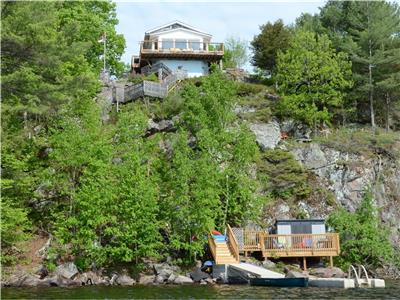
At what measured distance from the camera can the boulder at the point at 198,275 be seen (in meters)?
26.4

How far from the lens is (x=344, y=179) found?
3475cm

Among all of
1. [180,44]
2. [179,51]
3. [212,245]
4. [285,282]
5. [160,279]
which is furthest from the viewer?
[180,44]

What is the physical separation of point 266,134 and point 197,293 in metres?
18.9

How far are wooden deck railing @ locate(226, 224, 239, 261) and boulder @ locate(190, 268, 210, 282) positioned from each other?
2152 mm

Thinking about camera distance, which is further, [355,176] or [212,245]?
[355,176]

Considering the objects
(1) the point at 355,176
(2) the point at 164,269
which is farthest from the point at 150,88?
(2) the point at 164,269

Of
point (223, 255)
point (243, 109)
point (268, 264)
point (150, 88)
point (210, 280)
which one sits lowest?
point (210, 280)

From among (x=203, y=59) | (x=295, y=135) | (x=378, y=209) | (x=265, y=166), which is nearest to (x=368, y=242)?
(x=378, y=209)

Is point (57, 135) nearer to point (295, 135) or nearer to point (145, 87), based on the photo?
point (145, 87)

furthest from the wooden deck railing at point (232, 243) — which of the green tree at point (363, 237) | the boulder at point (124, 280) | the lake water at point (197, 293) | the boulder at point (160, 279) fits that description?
the green tree at point (363, 237)

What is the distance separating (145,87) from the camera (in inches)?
1601

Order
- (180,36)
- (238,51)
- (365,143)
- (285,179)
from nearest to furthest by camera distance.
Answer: (285,179) < (365,143) < (180,36) < (238,51)

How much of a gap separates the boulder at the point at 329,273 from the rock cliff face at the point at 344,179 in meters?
4.98

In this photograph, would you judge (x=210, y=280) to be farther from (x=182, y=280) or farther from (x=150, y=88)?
(x=150, y=88)
